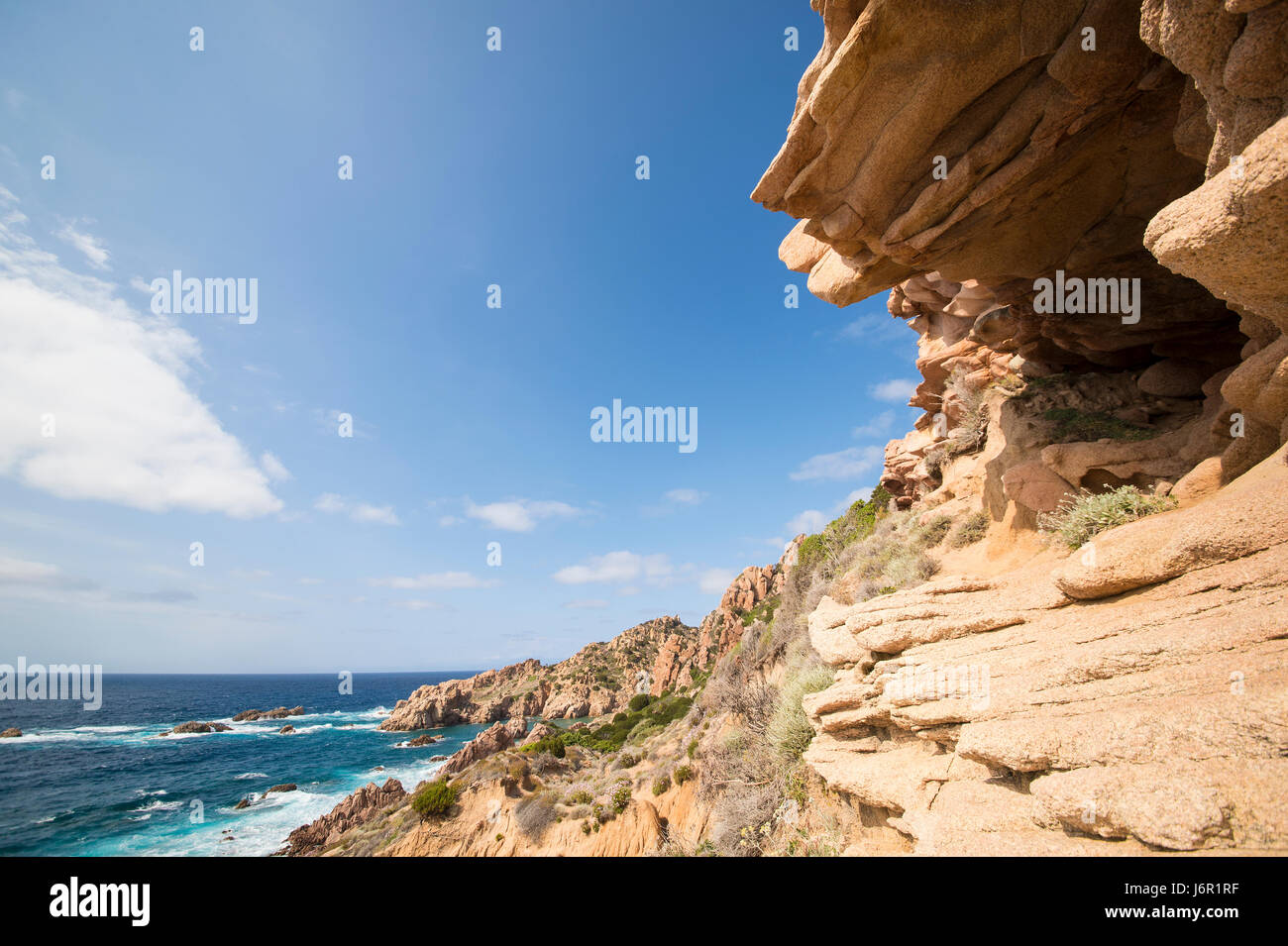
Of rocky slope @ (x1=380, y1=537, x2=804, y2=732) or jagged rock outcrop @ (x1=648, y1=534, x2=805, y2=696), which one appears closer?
jagged rock outcrop @ (x1=648, y1=534, x2=805, y2=696)

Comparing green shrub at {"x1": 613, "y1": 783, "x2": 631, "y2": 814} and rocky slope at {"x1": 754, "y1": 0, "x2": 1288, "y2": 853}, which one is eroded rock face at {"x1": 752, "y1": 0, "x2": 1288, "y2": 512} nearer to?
rocky slope at {"x1": 754, "y1": 0, "x2": 1288, "y2": 853}

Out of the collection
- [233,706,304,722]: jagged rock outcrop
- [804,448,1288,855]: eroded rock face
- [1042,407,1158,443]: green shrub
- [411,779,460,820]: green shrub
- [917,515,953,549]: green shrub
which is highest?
[1042,407,1158,443]: green shrub

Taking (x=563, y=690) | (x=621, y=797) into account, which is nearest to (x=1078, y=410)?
(x=621, y=797)

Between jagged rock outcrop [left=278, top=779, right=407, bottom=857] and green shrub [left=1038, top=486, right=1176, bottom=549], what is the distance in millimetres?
29278

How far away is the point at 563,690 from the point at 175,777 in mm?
33768

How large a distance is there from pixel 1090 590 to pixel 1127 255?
8210mm

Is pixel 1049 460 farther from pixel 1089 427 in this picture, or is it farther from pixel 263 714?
pixel 263 714

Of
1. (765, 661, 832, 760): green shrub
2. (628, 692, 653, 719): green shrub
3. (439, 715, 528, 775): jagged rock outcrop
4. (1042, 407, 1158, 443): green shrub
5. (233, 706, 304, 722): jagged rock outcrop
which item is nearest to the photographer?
(765, 661, 832, 760): green shrub

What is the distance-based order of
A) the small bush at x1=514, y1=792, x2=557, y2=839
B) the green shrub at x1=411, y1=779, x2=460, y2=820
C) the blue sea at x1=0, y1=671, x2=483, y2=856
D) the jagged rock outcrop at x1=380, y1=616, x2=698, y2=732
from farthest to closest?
the jagged rock outcrop at x1=380, y1=616, x2=698, y2=732, the blue sea at x1=0, y1=671, x2=483, y2=856, the green shrub at x1=411, y1=779, x2=460, y2=820, the small bush at x1=514, y1=792, x2=557, y2=839

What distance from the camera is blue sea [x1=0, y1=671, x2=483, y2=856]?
2788cm

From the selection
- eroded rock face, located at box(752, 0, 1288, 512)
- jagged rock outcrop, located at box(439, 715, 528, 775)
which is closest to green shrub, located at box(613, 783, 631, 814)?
eroded rock face, located at box(752, 0, 1288, 512)

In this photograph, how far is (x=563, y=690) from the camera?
61.8 metres
